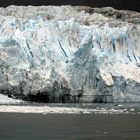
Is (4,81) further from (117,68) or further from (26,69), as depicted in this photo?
(117,68)

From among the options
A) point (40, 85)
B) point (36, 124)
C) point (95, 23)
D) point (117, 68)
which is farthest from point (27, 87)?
point (36, 124)

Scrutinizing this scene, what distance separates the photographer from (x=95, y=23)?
37094mm

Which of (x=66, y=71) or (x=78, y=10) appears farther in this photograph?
(x=78, y=10)

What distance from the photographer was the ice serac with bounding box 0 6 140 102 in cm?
2809

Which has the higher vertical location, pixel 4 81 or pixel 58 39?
pixel 58 39

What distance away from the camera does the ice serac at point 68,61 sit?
28094 millimetres

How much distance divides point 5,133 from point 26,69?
1668 cm

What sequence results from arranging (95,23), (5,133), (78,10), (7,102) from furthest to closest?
(78,10) → (95,23) → (7,102) → (5,133)

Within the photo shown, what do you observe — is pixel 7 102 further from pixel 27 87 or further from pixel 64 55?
pixel 64 55

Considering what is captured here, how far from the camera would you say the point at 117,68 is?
29266mm

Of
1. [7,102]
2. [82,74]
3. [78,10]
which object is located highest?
[78,10]

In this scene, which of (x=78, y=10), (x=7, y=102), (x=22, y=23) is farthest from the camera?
(x=78, y=10)

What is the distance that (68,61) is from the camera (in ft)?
98.7

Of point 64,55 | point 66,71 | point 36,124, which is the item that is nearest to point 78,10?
point 64,55
